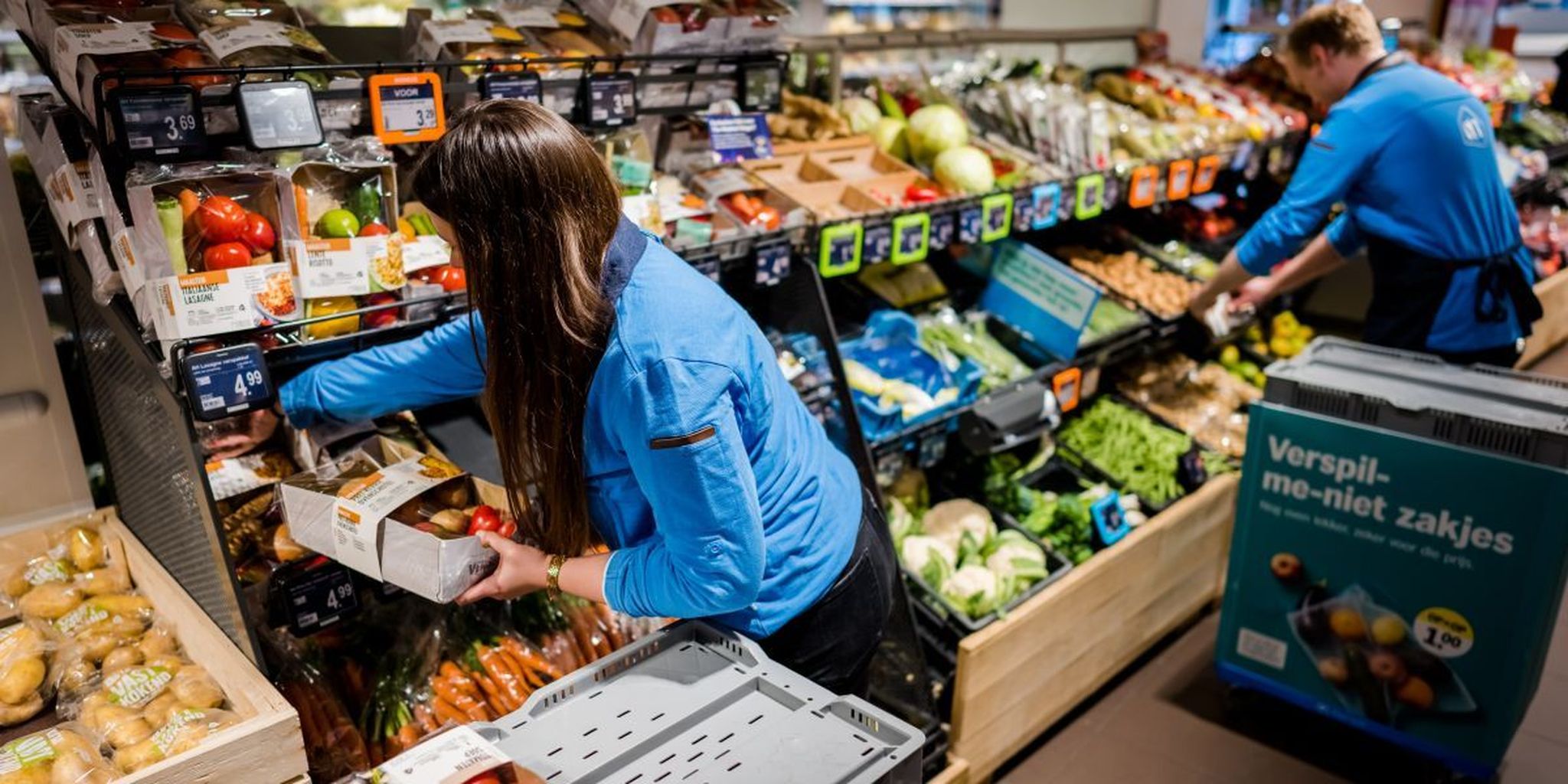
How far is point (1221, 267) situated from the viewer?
3408 mm

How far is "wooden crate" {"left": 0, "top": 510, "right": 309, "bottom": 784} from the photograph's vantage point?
140cm

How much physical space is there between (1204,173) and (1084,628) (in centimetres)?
191

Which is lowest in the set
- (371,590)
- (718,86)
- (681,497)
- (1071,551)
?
(1071,551)

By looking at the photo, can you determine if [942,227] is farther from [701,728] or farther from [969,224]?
[701,728]

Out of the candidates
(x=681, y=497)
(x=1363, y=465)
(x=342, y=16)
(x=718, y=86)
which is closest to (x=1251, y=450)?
(x=1363, y=465)

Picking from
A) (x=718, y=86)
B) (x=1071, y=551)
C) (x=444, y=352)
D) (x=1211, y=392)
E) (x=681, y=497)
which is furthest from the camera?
(x=1211, y=392)

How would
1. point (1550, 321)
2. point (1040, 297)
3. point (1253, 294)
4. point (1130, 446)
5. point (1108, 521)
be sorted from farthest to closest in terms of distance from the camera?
point (1550, 321) < point (1253, 294) < point (1130, 446) < point (1040, 297) < point (1108, 521)

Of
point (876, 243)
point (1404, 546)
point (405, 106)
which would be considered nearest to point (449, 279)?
point (405, 106)

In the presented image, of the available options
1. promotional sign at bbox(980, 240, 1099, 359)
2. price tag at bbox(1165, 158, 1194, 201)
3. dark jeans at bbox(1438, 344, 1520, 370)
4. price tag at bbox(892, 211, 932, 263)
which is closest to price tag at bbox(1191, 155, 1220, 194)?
price tag at bbox(1165, 158, 1194, 201)

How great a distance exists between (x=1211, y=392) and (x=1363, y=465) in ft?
5.01

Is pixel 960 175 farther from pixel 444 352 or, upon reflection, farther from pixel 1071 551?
pixel 444 352

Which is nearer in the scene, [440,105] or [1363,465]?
[440,105]

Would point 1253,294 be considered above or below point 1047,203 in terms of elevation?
below

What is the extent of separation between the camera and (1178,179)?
382cm
